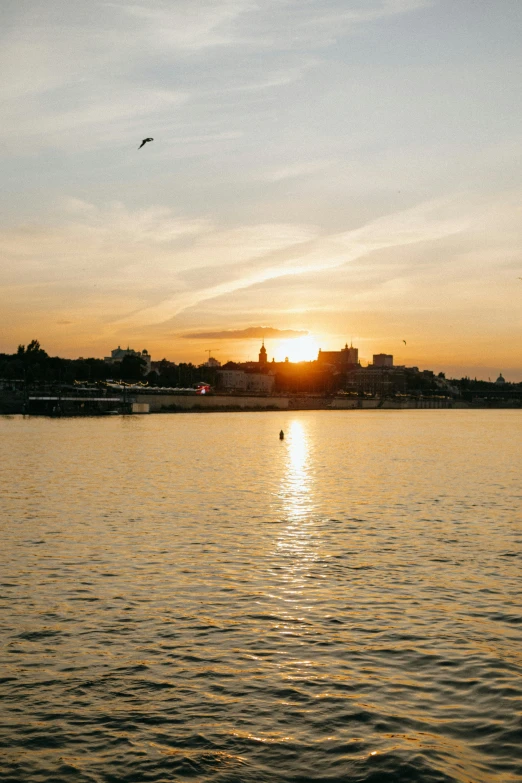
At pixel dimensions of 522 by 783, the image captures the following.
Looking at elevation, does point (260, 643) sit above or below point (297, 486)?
above

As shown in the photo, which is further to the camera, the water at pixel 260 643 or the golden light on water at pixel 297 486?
the golden light on water at pixel 297 486

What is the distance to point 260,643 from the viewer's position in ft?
61.5

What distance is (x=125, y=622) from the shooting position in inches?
800

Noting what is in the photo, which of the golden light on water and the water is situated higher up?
the water

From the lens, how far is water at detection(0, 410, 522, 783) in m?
13.1

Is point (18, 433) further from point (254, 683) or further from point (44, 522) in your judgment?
point (254, 683)

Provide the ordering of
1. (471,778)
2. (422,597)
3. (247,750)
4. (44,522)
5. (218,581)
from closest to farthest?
(471,778)
(247,750)
(422,597)
(218,581)
(44,522)

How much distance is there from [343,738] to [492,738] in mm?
2407

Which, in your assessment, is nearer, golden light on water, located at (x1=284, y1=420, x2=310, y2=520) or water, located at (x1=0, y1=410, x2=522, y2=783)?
water, located at (x1=0, y1=410, x2=522, y2=783)

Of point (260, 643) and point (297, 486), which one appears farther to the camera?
point (297, 486)

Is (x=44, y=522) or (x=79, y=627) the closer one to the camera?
(x=79, y=627)

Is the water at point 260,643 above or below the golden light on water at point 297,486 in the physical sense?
above

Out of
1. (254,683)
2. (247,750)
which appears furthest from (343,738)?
(254,683)

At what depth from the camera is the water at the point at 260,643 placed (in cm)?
1313
